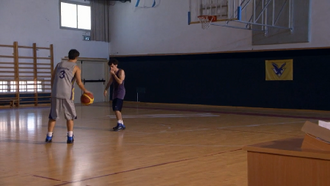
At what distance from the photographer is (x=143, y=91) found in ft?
67.4

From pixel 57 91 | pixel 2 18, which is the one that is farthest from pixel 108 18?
pixel 57 91

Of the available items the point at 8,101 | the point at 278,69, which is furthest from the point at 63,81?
the point at 8,101

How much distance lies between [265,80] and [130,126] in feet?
25.9

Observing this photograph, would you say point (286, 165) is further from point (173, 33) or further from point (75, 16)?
point (75, 16)

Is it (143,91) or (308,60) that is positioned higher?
(308,60)

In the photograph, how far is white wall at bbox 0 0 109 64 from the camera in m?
17.6

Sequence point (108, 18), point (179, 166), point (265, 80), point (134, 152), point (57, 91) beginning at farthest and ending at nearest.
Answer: point (108, 18) → point (265, 80) → point (57, 91) → point (134, 152) → point (179, 166)

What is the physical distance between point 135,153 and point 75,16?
14766 mm

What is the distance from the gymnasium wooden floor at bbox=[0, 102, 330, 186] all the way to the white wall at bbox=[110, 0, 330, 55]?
5286 mm

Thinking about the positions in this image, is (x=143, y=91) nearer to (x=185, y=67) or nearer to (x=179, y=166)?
(x=185, y=67)

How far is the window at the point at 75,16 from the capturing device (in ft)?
64.7

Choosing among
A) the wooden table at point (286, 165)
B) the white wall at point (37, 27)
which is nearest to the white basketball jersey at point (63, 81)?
the wooden table at point (286, 165)

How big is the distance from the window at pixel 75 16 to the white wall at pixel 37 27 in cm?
30

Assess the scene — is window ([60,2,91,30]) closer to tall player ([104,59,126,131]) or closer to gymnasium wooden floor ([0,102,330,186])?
gymnasium wooden floor ([0,102,330,186])
